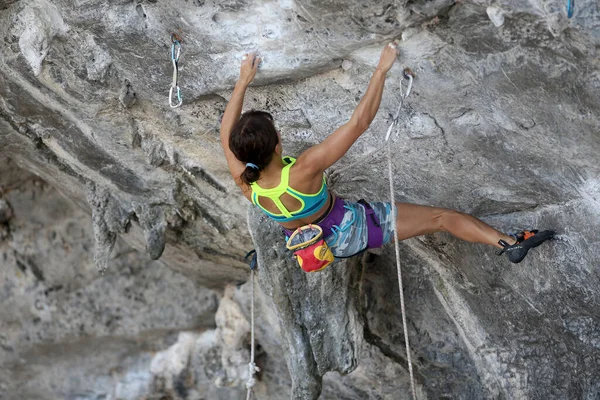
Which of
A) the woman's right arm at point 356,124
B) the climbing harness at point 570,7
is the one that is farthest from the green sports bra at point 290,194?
the climbing harness at point 570,7

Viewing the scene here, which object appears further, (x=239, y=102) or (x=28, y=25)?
(x=28, y=25)

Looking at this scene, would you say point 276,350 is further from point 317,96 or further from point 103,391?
point 317,96

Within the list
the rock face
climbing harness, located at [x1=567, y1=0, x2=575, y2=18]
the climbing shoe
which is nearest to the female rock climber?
the climbing shoe

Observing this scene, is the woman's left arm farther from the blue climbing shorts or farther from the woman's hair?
the blue climbing shorts

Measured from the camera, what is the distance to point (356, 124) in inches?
118

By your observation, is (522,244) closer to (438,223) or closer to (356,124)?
(438,223)

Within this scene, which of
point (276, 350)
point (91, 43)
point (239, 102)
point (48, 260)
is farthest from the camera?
point (48, 260)

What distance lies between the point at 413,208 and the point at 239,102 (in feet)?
2.90

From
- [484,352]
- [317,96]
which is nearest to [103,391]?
[484,352]

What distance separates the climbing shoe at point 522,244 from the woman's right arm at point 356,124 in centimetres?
83

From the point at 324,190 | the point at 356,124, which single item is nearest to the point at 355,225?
the point at 324,190

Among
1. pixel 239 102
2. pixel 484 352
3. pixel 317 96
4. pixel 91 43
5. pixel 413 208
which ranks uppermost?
pixel 91 43

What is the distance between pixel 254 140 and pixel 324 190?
1.55ft

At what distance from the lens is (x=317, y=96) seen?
361cm
